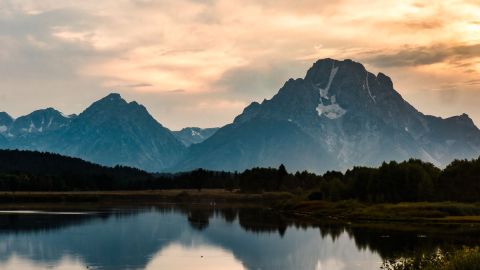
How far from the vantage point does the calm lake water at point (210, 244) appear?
7488 centimetres

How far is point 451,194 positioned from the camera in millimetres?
157000

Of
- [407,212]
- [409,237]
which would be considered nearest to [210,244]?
[409,237]

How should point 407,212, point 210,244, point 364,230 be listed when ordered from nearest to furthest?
point 210,244 < point 364,230 < point 407,212

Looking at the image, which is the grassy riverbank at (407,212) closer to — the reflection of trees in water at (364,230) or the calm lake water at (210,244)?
the reflection of trees in water at (364,230)

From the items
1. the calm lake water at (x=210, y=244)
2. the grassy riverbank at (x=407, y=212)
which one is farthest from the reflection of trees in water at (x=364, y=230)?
the grassy riverbank at (x=407, y=212)

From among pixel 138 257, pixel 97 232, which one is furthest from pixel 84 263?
pixel 97 232

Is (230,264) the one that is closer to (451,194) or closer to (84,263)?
(84,263)

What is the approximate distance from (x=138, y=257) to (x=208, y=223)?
196 feet

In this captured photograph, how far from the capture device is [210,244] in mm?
97562

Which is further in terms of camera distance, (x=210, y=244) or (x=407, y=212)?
(x=407, y=212)

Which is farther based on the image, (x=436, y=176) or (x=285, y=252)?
(x=436, y=176)

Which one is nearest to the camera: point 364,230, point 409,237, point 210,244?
point 409,237

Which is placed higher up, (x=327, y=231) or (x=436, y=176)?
(x=436, y=176)

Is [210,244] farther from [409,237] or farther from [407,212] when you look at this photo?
[407,212]
